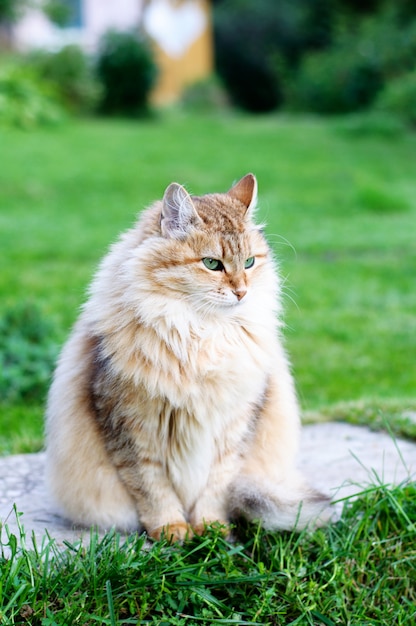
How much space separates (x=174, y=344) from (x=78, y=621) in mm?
868

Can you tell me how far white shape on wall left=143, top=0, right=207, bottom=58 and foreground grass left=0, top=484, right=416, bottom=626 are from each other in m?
20.0

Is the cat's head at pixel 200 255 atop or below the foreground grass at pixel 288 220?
atop

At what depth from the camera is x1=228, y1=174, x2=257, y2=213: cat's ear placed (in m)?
2.69

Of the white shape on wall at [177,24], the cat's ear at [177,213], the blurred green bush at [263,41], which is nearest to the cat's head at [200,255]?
the cat's ear at [177,213]

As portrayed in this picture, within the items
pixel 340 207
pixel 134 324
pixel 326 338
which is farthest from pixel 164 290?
pixel 340 207

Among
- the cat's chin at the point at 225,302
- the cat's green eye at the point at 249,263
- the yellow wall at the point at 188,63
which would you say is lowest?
the cat's chin at the point at 225,302

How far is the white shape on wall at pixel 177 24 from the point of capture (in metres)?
21.2

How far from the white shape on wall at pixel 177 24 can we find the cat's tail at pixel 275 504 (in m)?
19.9

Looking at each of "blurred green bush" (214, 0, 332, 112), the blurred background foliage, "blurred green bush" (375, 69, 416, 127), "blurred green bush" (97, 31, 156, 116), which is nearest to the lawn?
"blurred green bush" (375, 69, 416, 127)

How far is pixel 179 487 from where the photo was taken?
2.70 meters

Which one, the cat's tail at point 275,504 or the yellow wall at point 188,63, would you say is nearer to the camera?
the cat's tail at point 275,504

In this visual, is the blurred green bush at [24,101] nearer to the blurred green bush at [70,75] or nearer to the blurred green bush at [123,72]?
the blurred green bush at [70,75]

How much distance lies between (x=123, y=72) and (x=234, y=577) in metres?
15.2

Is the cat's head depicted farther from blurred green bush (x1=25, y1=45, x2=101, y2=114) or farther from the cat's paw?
blurred green bush (x1=25, y1=45, x2=101, y2=114)
